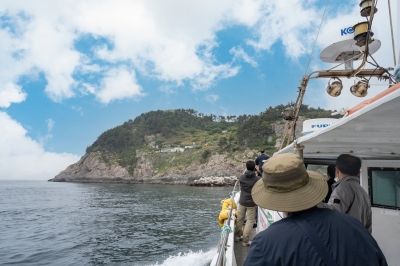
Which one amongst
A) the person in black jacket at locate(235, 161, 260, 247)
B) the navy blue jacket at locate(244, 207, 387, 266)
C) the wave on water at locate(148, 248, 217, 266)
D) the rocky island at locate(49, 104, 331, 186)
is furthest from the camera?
the rocky island at locate(49, 104, 331, 186)

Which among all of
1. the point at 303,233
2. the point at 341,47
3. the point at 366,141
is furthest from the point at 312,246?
the point at 341,47

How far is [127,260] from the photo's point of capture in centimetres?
1170

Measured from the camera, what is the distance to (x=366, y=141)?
292 cm

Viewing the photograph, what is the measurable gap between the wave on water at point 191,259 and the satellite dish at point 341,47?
8.37 metres

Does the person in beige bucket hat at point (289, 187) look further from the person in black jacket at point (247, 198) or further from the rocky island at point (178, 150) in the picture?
the rocky island at point (178, 150)

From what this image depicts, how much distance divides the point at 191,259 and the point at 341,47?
953 cm

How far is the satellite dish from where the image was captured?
225 inches

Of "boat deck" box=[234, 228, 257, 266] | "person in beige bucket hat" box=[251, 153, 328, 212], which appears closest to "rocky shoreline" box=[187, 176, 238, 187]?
"boat deck" box=[234, 228, 257, 266]

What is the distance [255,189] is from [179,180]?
270 feet

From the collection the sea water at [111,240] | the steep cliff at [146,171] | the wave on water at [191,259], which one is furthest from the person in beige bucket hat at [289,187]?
the steep cliff at [146,171]

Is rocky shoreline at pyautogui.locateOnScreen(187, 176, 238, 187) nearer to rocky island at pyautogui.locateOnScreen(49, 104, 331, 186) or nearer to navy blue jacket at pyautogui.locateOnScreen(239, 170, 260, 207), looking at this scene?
rocky island at pyautogui.locateOnScreen(49, 104, 331, 186)

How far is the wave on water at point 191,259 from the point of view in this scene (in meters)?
10.5

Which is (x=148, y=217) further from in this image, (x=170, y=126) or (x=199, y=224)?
(x=170, y=126)

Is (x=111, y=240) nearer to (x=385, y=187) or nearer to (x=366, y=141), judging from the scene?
(x=385, y=187)
